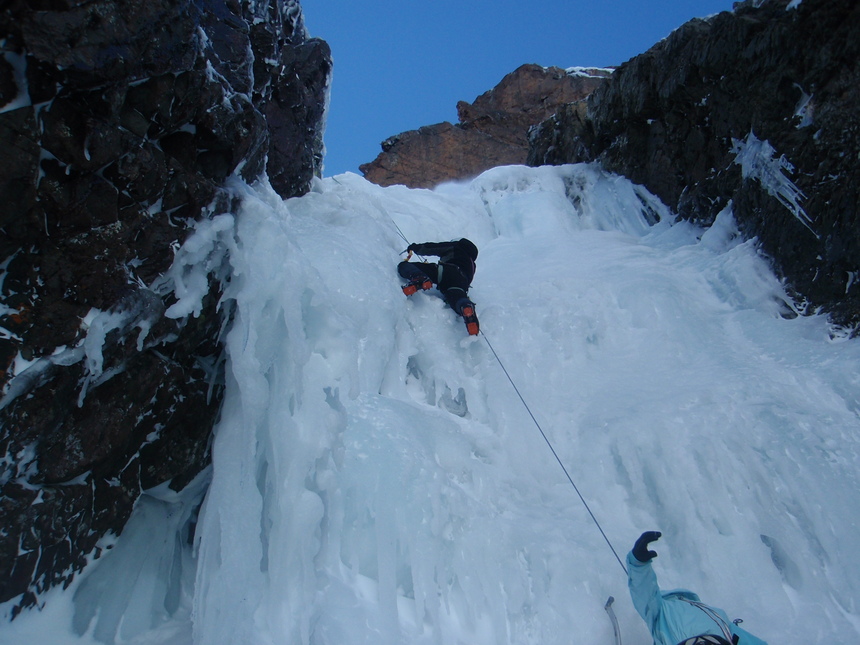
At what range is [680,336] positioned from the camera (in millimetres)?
4664

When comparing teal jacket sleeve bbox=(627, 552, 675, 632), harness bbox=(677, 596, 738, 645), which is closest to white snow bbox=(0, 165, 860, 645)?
teal jacket sleeve bbox=(627, 552, 675, 632)

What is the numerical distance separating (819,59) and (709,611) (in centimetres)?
451

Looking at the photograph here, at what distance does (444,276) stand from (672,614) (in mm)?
3233

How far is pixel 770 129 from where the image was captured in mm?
5051

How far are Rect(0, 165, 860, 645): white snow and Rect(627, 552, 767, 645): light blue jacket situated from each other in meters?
0.29

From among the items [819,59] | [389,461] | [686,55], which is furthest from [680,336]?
[686,55]

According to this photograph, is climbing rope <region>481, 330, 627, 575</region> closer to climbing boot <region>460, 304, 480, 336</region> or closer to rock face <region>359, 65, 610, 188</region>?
climbing boot <region>460, 304, 480, 336</region>

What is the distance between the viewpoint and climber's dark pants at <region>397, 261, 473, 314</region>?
4887mm

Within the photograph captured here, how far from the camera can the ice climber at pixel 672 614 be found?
2.32 metres

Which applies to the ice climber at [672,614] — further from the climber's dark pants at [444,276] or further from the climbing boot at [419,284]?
the climbing boot at [419,284]

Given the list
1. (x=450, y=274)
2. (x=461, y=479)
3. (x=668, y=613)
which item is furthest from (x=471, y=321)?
(x=668, y=613)

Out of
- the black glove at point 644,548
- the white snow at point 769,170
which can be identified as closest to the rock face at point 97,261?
the black glove at point 644,548

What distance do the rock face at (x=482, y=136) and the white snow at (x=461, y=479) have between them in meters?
12.1

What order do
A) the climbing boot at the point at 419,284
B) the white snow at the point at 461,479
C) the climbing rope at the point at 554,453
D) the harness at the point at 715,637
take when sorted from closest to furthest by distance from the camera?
the harness at the point at 715,637, the white snow at the point at 461,479, the climbing rope at the point at 554,453, the climbing boot at the point at 419,284
